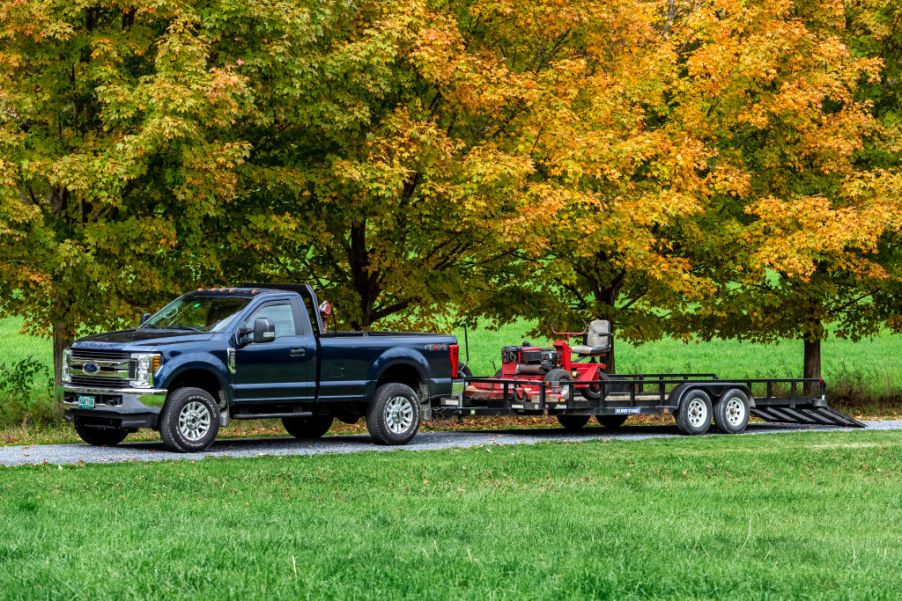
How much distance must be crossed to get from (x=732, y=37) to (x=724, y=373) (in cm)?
2038

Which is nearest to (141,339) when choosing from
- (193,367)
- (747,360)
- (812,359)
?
(193,367)

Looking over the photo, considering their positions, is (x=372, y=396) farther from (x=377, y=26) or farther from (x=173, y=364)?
(x=377, y=26)

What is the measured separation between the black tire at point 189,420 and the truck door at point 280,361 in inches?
20.4

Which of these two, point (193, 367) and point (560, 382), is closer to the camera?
point (193, 367)

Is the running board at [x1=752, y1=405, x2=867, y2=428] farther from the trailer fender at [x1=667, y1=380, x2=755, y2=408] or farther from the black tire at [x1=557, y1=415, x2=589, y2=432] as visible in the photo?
the black tire at [x1=557, y1=415, x2=589, y2=432]

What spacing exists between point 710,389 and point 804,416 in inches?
85.3

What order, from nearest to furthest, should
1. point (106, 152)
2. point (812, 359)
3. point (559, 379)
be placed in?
point (106, 152) < point (559, 379) < point (812, 359)

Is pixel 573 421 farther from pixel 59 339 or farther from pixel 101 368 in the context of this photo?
pixel 101 368

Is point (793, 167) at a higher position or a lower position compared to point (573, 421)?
higher

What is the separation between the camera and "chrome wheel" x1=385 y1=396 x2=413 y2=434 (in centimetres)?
1811

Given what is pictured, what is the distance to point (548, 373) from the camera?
20.3m

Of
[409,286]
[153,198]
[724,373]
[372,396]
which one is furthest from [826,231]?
[724,373]

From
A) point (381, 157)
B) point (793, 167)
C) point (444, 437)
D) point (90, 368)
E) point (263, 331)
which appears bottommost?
point (444, 437)

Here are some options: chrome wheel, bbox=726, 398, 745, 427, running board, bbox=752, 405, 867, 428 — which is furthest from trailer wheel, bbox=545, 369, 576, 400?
running board, bbox=752, 405, 867, 428
